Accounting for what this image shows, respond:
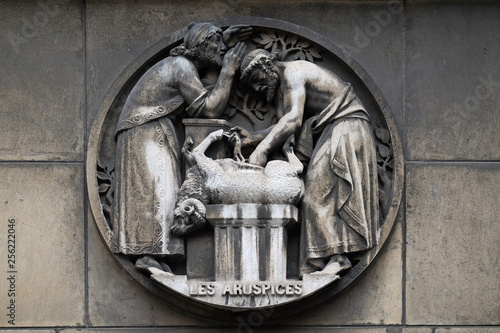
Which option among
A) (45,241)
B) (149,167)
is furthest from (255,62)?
(45,241)

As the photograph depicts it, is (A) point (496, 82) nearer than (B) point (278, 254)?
No

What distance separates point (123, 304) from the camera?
1125 cm

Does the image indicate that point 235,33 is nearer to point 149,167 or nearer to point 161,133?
point 161,133

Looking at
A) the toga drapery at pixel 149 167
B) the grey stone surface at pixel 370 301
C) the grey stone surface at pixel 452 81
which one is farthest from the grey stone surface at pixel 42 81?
the grey stone surface at pixel 452 81

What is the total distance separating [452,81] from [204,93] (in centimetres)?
254

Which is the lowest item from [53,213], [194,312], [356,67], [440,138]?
[194,312]

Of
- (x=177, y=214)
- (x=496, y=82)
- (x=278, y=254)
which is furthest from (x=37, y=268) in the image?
(x=496, y=82)

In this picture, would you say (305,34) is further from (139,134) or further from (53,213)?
(53,213)

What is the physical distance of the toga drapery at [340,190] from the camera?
36.3 ft

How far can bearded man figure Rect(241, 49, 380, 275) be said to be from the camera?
1106 cm

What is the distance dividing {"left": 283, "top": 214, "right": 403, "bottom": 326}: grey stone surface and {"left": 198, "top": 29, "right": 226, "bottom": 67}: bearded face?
2.48 metres

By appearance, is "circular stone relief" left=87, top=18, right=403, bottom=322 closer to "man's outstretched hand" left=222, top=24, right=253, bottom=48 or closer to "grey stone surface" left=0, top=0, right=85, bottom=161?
"man's outstretched hand" left=222, top=24, right=253, bottom=48

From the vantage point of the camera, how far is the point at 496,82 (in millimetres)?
11695

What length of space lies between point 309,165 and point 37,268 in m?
2.86
